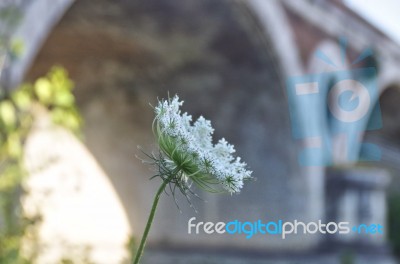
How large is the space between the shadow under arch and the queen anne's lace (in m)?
5.88

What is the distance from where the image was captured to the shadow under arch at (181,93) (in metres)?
6.81

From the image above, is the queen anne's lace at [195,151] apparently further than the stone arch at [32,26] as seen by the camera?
No

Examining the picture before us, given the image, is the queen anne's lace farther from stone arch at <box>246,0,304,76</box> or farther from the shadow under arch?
stone arch at <box>246,0,304,76</box>

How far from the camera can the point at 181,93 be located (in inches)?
310

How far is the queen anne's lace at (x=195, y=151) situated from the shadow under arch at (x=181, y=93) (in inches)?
232

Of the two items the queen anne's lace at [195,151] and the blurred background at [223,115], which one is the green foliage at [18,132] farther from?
the blurred background at [223,115]

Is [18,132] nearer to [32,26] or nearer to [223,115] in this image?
[32,26]

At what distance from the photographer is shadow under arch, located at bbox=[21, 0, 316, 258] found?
6812 mm

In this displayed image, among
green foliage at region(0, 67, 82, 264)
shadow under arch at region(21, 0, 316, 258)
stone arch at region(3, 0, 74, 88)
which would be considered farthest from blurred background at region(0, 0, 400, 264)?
green foliage at region(0, 67, 82, 264)

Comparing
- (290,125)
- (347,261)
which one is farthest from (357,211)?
(347,261)

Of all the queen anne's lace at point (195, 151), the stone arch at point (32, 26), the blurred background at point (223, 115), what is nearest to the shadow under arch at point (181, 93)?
the blurred background at point (223, 115)

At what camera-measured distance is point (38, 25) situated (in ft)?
12.0

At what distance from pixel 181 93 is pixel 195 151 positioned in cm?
730

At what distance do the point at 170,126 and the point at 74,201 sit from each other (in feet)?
A: 21.6
